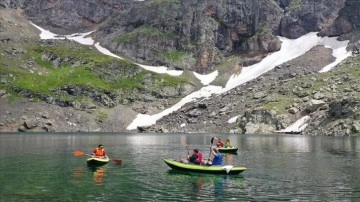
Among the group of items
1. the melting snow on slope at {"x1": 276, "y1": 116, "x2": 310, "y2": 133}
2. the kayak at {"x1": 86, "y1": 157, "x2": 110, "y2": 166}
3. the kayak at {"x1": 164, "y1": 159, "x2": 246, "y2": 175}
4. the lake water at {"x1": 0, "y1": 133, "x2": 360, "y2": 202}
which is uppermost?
the melting snow on slope at {"x1": 276, "y1": 116, "x2": 310, "y2": 133}

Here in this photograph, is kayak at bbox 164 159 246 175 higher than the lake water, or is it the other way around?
kayak at bbox 164 159 246 175

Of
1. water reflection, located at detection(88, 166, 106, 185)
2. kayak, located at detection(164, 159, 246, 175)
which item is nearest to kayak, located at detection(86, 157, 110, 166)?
water reflection, located at detection(88, 166, 106, 185)

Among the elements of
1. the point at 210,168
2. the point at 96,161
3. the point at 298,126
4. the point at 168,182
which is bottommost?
the point at 168,182

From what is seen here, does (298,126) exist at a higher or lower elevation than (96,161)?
higher

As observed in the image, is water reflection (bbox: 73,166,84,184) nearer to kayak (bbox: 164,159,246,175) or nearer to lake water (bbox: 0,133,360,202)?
lake water (bbox: 0,133,360,202)

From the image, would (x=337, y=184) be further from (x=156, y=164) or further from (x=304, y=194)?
(x=156, y=164)

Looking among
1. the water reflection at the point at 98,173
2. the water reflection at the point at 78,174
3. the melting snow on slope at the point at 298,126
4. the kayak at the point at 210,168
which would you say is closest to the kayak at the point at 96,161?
the water reflection at the point at 98,173

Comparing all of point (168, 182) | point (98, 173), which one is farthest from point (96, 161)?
point (168, 182)

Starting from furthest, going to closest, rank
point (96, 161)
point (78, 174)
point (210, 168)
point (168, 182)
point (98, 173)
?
point (96, 161)
point (98, 173)
point (78, 174)
point (210, 168)
point (168, 182)

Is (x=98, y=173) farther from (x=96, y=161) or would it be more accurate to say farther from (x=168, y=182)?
(x=168, y=182)

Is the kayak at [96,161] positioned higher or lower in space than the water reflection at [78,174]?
higher

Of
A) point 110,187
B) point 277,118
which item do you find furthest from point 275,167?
point 277,118

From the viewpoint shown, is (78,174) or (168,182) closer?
(168,182)

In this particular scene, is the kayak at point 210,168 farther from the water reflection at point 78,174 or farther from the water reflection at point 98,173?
the water reflection at point 78,174
